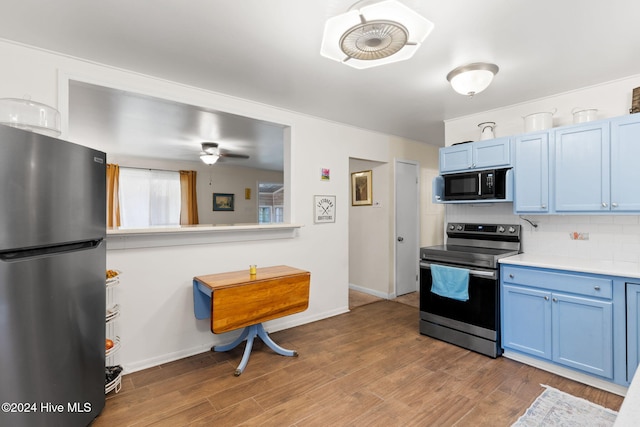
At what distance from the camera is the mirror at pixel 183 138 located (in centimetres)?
317

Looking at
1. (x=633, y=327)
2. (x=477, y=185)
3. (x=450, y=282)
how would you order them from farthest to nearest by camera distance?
(x=477, y=185)
(x=450, y=282)
(x=633, y=327)

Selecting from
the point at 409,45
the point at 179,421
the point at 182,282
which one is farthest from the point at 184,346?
the point at 409,45

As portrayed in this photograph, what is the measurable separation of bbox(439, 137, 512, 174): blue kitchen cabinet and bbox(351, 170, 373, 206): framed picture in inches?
58.0

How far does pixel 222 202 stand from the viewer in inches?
282

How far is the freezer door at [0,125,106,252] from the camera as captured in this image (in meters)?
1.32

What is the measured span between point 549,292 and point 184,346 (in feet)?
10.3

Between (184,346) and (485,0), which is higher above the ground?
(485,0)

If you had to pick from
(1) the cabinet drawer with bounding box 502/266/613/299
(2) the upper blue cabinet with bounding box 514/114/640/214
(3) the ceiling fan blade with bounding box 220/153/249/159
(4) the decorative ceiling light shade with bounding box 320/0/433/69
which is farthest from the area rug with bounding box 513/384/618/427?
(3) the ceiling fan blade with bounding box 220/153/249/159

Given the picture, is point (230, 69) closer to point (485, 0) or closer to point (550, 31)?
point (485, 0)

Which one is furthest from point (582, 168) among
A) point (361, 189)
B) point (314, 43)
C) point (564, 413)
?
point (361, 189)

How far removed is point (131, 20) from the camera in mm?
1836

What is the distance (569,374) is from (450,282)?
3.55 feet

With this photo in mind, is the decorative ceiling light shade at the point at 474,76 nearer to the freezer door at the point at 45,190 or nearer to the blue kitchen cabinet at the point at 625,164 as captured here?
the blue kitchen cabinet at the point at 625,164

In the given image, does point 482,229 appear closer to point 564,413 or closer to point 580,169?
point 580,169
